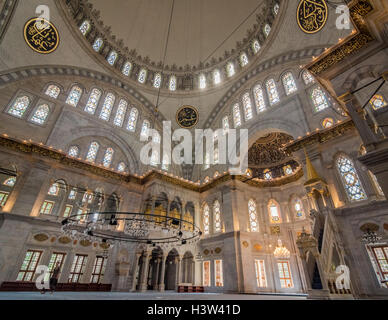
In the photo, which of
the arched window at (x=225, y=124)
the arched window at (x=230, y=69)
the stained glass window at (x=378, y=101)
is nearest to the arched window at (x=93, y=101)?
the arched window at (x=225, y=124)

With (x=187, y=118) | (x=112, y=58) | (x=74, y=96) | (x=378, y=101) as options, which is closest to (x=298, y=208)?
(x=378, y=101)

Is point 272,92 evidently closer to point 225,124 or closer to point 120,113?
point 225,124

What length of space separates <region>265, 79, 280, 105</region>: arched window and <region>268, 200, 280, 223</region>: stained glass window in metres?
8.41

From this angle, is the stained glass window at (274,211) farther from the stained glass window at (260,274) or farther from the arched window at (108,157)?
the arched window at (108,157)

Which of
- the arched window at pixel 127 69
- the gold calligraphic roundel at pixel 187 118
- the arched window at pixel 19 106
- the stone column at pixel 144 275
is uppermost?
the arched window at pixel 127 69

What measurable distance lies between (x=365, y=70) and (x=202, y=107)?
16050 mm

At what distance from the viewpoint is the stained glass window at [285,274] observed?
47.8 feet

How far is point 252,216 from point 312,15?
15.2m

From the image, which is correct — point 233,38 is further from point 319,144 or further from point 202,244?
point 202,244

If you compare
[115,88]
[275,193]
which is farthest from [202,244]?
[115,88]

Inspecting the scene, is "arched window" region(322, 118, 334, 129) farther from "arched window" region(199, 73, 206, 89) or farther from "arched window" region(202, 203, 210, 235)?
"arched window" region(199, 73, 206, 89)

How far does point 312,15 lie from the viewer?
14.3 m

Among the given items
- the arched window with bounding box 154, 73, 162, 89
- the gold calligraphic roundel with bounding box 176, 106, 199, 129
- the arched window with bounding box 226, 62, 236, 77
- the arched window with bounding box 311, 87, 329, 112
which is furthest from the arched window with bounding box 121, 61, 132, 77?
the arched window with bounding box 311, 87, 329, 112

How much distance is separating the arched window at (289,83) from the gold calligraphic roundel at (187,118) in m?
9.14
